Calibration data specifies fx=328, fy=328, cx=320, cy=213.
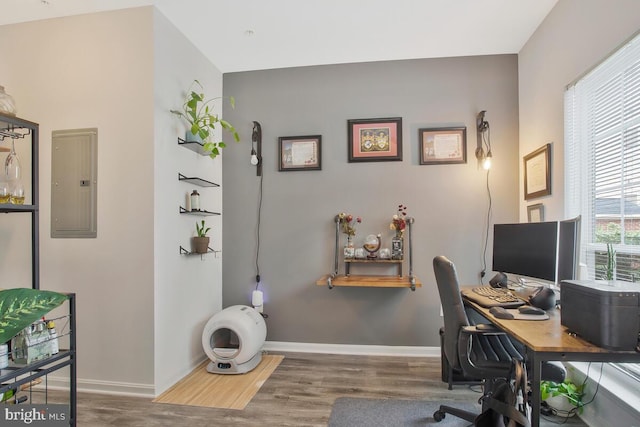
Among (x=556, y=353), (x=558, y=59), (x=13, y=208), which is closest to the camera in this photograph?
(x=556, y=353)

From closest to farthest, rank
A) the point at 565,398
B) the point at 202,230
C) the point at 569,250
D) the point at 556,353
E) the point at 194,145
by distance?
the point at 556,353 < the point at 569,250 < the point at 565,398 < the point at 194,145 < the point at 202,230

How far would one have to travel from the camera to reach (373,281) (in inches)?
113

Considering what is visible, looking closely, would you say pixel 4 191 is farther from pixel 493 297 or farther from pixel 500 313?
pixel 493 297

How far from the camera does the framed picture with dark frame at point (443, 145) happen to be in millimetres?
3070

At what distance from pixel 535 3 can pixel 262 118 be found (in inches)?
95.2

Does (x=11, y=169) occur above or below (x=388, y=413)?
above

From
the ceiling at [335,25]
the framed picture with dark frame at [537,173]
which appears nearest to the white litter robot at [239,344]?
the ceiling at [335,25]

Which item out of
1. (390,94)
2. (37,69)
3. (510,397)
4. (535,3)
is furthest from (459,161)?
(37,69)

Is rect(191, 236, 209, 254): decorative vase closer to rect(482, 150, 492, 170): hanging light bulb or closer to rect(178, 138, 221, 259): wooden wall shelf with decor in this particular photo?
rect(178, 138, 221, 259): wooden wall shelf with decor

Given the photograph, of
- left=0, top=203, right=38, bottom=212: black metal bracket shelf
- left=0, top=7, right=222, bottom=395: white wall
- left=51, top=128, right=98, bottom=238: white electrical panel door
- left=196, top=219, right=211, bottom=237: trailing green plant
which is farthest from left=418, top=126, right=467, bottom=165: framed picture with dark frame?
left=0, top=203, right=38, bottom=212: black metal bracket shelf

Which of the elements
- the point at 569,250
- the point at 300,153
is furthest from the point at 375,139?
the point at 569,250

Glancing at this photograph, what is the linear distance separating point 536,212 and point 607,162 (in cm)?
80

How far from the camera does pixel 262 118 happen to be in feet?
11.0

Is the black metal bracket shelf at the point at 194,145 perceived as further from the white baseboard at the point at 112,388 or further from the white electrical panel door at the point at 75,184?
the white baseboard at the point at 112,388
